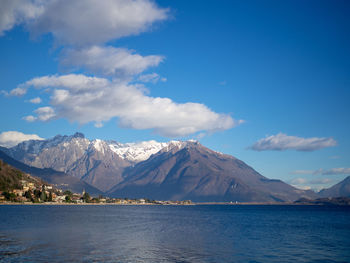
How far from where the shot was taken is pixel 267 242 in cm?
7781

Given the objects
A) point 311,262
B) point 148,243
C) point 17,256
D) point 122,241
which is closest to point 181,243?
point 148,243

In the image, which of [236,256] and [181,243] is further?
[181,243]

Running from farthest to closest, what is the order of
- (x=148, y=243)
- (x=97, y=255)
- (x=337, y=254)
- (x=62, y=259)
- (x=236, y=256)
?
(x=148, y=243), (x=337, y=254), (x=236, y=256), (x=97, y=255), (x=62, y=259)

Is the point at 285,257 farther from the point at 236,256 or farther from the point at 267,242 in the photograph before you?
the point at 267,242

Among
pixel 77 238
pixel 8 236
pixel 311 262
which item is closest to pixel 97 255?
pixel 77 238

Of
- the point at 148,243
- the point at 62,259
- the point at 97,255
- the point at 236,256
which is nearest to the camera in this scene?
the point at 62,259

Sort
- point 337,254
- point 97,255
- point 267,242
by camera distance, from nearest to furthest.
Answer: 1. point 97,255
2. point 337,254
3. point 267,242

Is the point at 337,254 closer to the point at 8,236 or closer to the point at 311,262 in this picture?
the point at 311,262

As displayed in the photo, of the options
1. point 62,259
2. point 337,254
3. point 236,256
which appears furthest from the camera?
point 337,254

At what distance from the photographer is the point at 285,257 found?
194 ft

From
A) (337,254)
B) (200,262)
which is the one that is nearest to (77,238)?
(200,262)

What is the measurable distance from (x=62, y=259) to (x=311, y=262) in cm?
3797

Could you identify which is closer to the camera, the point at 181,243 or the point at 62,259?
the point at 62,259

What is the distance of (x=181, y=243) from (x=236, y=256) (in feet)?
51.4
